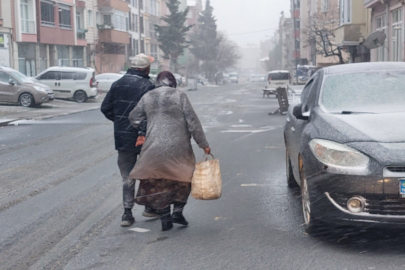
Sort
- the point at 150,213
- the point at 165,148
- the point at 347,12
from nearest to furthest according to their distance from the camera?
the point at 165,148
the point at 150,213
the point at 347,12

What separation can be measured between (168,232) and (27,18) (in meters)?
37.2

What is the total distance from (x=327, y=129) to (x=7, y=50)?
1371 inches

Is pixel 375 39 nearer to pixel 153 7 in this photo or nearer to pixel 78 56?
pixel 78 56

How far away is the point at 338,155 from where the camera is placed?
5152 mm

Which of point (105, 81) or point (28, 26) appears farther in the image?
point (105, 81)

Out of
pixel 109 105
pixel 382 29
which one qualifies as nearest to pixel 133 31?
pixel 382 29

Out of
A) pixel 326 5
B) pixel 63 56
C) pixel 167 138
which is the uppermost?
pixel 326 5

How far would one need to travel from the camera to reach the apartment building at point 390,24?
25.8 m

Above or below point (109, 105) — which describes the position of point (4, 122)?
below

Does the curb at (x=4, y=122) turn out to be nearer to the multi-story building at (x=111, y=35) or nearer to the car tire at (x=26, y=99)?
the car tire at (x=26, y=99)

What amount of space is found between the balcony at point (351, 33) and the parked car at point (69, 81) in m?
13.0

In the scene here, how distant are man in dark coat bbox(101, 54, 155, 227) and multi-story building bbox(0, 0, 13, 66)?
106ft

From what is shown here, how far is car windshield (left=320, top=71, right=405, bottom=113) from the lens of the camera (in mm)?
5969

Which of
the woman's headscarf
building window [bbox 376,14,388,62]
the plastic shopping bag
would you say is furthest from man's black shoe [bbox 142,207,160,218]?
building window [bbox 376,14,388,62]
